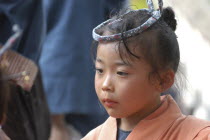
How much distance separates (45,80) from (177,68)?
7.34 feet

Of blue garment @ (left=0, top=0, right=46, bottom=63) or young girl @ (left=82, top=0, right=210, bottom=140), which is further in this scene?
blue garment @ (left=0, top=0, right=46, bottom=63)

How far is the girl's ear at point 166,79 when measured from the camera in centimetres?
303

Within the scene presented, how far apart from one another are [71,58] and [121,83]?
86.1 inches

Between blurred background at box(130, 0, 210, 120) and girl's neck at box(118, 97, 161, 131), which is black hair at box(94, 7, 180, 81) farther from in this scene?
blurred background at box(130, 0, 210, 120)

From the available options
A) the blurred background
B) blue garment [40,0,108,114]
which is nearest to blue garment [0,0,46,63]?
blue garment [40,0,108,114]

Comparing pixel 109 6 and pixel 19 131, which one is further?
pixel 109 6

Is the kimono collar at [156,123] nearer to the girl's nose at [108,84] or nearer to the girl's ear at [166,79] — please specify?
the girl's ear at [166,79]

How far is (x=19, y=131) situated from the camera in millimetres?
3934

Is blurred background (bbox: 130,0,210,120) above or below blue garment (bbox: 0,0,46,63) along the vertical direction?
below

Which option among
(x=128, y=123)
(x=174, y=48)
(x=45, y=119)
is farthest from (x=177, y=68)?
(x=45, y=119)

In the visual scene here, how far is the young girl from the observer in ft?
9.66

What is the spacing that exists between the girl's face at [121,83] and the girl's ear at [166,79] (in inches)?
1.9

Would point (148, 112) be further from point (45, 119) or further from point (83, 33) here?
point (83, 33)

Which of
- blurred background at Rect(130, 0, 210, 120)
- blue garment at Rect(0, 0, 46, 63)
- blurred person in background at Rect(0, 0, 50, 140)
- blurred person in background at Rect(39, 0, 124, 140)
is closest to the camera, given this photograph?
blurred person in background at Rect(0, 0, 50, 140)
